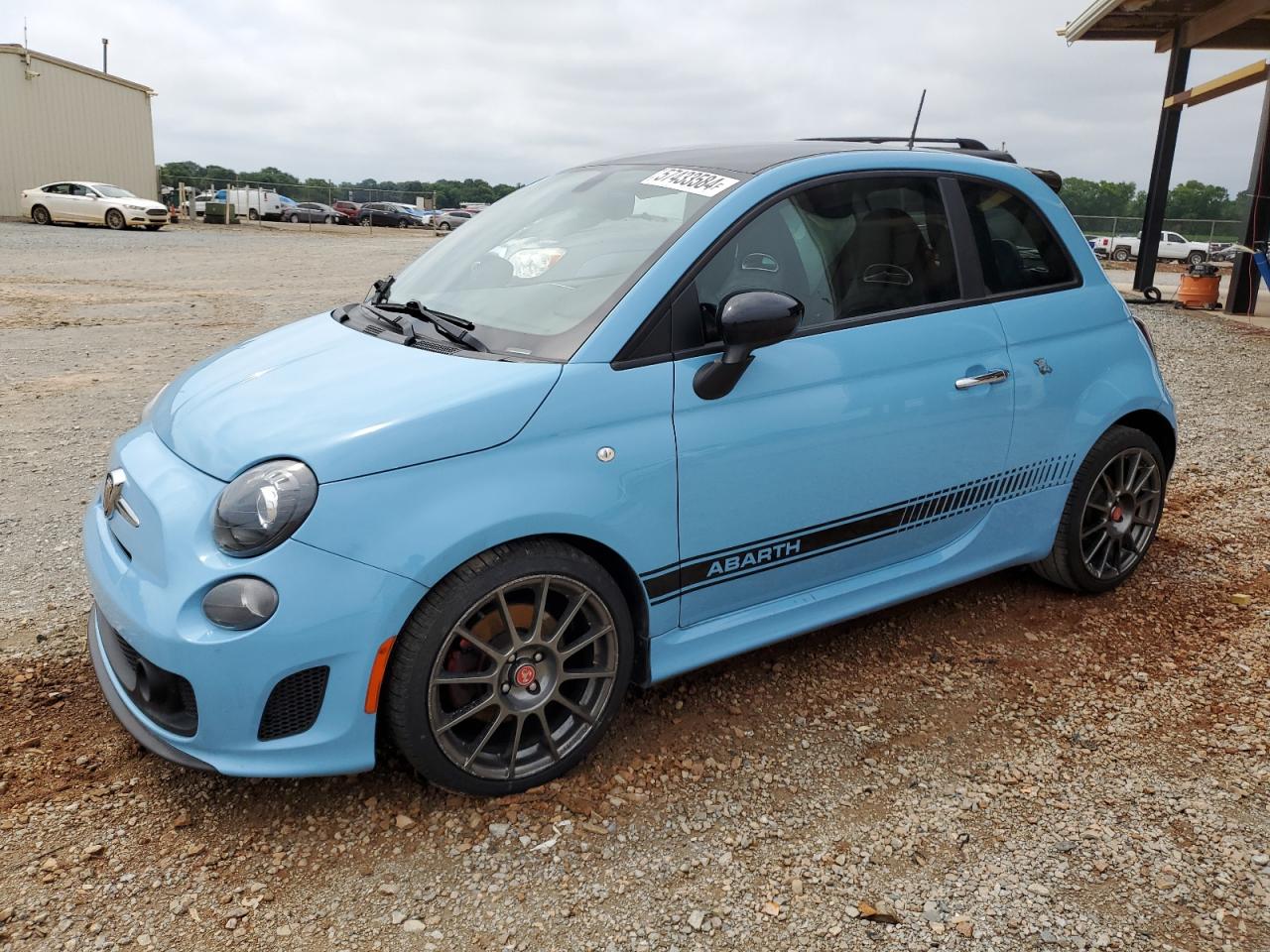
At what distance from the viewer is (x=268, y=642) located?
243 centimetres

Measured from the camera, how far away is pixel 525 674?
281 centimetres

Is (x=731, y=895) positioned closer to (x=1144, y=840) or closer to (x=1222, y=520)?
(x=1144, y=840)

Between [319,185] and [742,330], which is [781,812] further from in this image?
[319,185]

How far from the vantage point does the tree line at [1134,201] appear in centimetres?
3756

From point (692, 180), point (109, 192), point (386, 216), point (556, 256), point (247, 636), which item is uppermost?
point (386, 216)

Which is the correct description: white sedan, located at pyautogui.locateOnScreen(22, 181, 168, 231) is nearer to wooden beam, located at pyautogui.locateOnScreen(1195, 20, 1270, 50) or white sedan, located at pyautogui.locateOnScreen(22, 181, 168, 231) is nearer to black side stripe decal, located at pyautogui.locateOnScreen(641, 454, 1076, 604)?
wooden beam, located at pyautogui.locateOnScreen(1195, 20, 1270, 50)

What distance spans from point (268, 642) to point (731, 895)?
1299 millimetres

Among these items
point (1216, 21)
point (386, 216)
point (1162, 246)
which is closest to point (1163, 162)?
point (1216, 21)

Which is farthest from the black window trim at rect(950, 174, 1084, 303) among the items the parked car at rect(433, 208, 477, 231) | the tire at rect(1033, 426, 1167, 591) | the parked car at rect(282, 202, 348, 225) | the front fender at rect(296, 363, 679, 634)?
the parked car at rect(282, 202, 348, 225)

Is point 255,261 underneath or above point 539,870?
above

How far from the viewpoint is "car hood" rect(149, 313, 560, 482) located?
2.59 meters

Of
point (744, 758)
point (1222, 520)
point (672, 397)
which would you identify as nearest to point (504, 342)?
point (672, 397)

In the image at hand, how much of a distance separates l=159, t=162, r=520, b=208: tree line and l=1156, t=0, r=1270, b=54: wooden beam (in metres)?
28.9

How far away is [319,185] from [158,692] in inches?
1919
